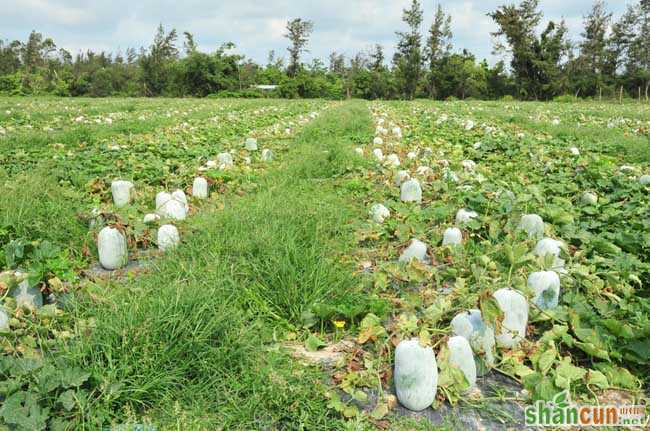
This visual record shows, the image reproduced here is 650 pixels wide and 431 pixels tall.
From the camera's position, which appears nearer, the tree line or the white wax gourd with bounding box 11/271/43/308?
the white wax gourd with bounding box 11/271/43/308

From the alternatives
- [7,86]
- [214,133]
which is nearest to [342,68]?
[7,86]

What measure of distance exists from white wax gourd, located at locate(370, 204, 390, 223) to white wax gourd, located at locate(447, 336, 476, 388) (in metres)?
1.72

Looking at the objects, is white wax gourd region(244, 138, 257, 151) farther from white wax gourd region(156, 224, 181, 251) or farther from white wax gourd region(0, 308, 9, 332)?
white wax gourd region(0, 308, 9, 332)

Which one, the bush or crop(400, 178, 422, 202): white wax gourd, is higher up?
the bush

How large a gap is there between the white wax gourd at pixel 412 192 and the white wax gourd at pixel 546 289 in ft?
5.86

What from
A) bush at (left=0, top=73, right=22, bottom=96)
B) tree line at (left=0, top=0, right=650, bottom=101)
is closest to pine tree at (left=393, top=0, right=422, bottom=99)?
tree line at (left=0, top=0, right=650, bottom=101)

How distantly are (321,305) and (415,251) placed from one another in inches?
31.0

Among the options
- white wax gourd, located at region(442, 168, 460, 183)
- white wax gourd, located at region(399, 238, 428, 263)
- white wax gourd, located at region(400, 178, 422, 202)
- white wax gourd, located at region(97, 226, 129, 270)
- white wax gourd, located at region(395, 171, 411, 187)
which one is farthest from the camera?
white wax gourd, located at region(442, 168, 460, 183)

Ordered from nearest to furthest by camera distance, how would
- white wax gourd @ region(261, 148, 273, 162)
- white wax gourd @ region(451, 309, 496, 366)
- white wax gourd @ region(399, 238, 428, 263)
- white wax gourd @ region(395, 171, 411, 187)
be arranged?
1. white wax gourd @ region(451, 309, 496, 366)
2. white wax gourd @ region(399, 238, 428, 263)
3. white wax gourd @ region(395, 171, 411, 187)
4. white wax gourd @ region(261, 148, 273, 162)

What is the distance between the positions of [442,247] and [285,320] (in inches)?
43.1

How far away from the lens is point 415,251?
2.83 meters

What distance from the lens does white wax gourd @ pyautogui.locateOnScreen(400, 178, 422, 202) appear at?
400 centimetres

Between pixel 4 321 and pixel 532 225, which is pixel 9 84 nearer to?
pixel 4 321

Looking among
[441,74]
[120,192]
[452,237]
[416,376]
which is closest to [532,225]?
[452,237]
